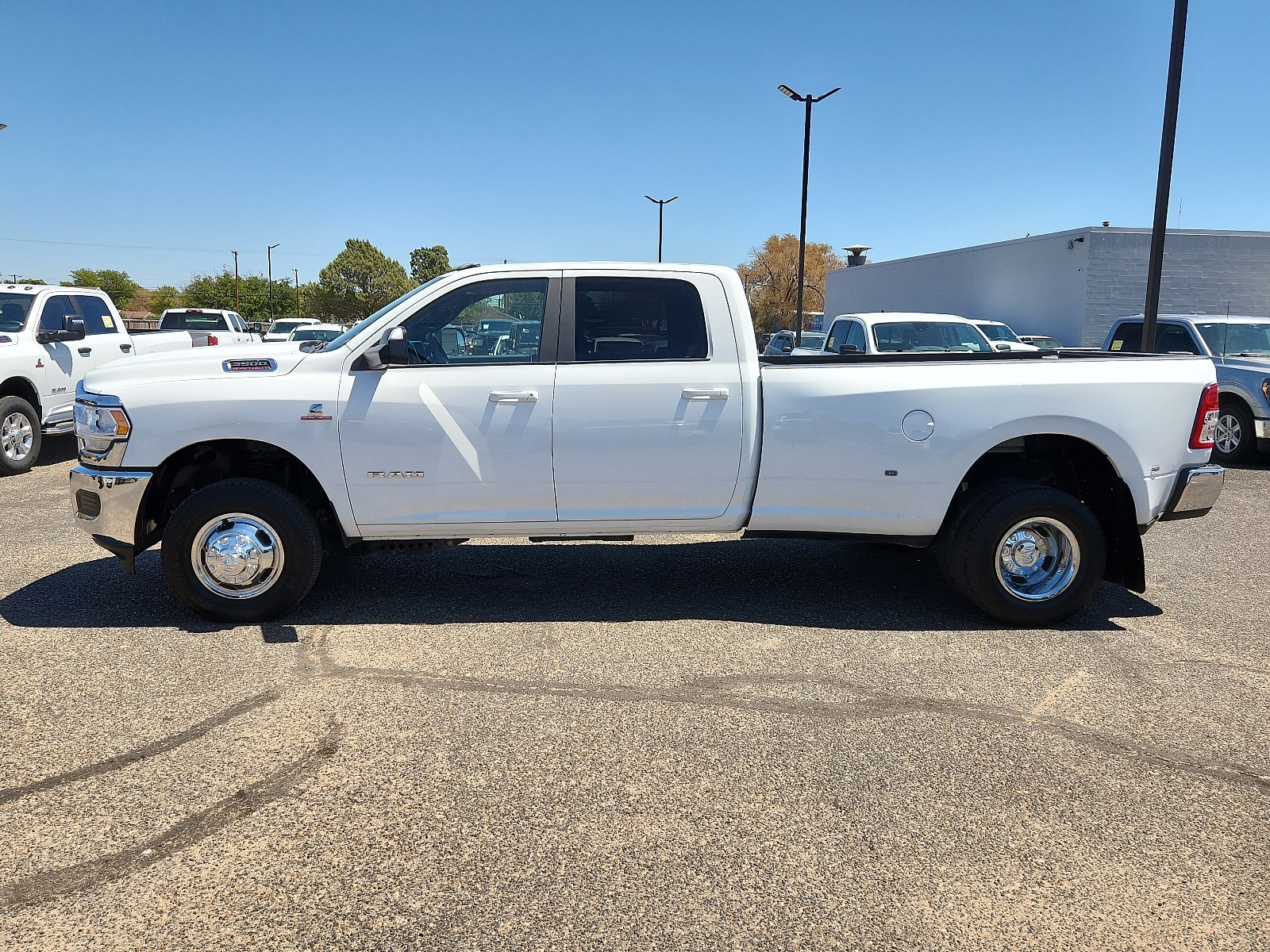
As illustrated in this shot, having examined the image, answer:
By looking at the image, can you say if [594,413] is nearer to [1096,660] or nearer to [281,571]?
[281,571]

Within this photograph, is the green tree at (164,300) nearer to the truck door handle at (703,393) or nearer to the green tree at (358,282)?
the green tree at (358,282)

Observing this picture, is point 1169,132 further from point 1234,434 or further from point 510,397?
point 510,397

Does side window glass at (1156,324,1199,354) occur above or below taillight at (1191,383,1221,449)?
above

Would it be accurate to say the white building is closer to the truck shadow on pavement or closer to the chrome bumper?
the truck shadow on pavement

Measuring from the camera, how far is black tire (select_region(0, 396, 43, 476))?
10516mm

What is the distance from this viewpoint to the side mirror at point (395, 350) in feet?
16.7

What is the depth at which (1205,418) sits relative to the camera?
5.46 metres

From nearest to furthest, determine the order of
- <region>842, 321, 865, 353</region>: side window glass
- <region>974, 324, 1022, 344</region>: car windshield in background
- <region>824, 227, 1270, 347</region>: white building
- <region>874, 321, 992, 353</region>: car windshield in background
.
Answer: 1. <region>874, 321, 992, 353</region>: car windshield in background
2. <region>842, 321, 865, 353</region>: side window glass
3. <region>974, 324, 1022, 344</region>: car windshield in background
4. <region>824, 227, 1270, 347</region>: white building

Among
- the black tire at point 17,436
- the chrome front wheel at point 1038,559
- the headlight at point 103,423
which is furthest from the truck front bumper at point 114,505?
the black tire at point 17,436

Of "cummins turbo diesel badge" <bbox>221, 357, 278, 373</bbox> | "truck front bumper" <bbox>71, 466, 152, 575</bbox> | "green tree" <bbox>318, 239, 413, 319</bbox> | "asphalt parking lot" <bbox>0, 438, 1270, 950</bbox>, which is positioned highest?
"green tree" <bbox>318, 239, 413, 319</bbox>

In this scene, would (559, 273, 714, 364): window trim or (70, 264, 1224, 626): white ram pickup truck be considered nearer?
(70, 264, 1224, 626): white ram pickup truck

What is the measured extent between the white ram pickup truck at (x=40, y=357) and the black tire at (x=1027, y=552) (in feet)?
29.0

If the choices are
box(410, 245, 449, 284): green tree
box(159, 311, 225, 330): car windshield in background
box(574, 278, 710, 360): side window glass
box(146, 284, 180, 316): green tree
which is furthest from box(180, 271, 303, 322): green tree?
box(574, 278, 710, 360): side window glass

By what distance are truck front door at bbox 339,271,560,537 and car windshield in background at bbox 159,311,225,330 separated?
62.6ft
